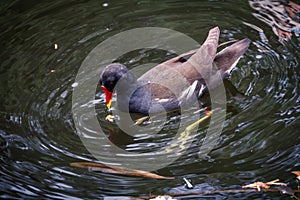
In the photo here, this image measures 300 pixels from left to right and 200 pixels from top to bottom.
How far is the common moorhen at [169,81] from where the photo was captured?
5.96 metres

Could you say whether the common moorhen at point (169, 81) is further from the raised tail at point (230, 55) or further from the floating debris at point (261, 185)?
the floating debris at point (261, 185)

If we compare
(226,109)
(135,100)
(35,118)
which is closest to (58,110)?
(35,118)

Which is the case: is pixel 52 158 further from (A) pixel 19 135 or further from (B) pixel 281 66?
(B) pixel 281 66

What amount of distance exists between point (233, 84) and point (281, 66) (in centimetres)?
66

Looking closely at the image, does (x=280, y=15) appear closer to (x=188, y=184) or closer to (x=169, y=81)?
(x=169, y=81)

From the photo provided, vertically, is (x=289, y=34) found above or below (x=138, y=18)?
below

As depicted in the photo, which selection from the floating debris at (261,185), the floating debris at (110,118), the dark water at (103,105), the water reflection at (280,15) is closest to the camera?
the floating debris at (261,185)

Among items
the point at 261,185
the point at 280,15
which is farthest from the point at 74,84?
the point at 280,15

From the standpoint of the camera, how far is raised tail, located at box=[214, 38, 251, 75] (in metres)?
6.49

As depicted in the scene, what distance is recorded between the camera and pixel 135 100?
6082 mm

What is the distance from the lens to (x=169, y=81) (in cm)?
617

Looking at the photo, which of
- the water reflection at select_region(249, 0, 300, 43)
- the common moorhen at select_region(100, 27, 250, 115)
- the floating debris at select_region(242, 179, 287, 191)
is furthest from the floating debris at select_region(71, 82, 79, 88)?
the water reflection at select_region(249, 0, 300, 43)

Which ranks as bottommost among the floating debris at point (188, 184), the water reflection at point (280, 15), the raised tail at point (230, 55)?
the floating debris at point (188, 184)

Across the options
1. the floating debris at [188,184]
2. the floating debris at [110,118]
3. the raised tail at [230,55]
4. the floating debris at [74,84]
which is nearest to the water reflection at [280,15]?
the raised tail at [230,55]
